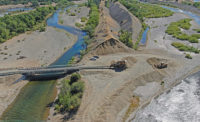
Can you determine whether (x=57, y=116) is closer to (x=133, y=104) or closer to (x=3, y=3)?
(x=133, y=104)

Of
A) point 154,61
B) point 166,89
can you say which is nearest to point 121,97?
point 166,89

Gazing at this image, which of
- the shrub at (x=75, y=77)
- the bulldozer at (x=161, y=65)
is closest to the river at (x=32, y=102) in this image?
the shrub at (x=75, y=77)

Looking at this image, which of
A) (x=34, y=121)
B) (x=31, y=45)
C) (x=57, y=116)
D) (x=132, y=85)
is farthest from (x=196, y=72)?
(x=31, y=45)

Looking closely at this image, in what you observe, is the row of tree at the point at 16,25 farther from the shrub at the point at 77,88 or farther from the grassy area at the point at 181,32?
the grassy area at the point at 181,32

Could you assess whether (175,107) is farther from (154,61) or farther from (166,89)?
(154,61)

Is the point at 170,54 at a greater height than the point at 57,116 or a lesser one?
greater

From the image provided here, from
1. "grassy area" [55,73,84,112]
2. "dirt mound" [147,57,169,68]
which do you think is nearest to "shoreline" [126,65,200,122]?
"dirt mound" [147,57,169,68]
